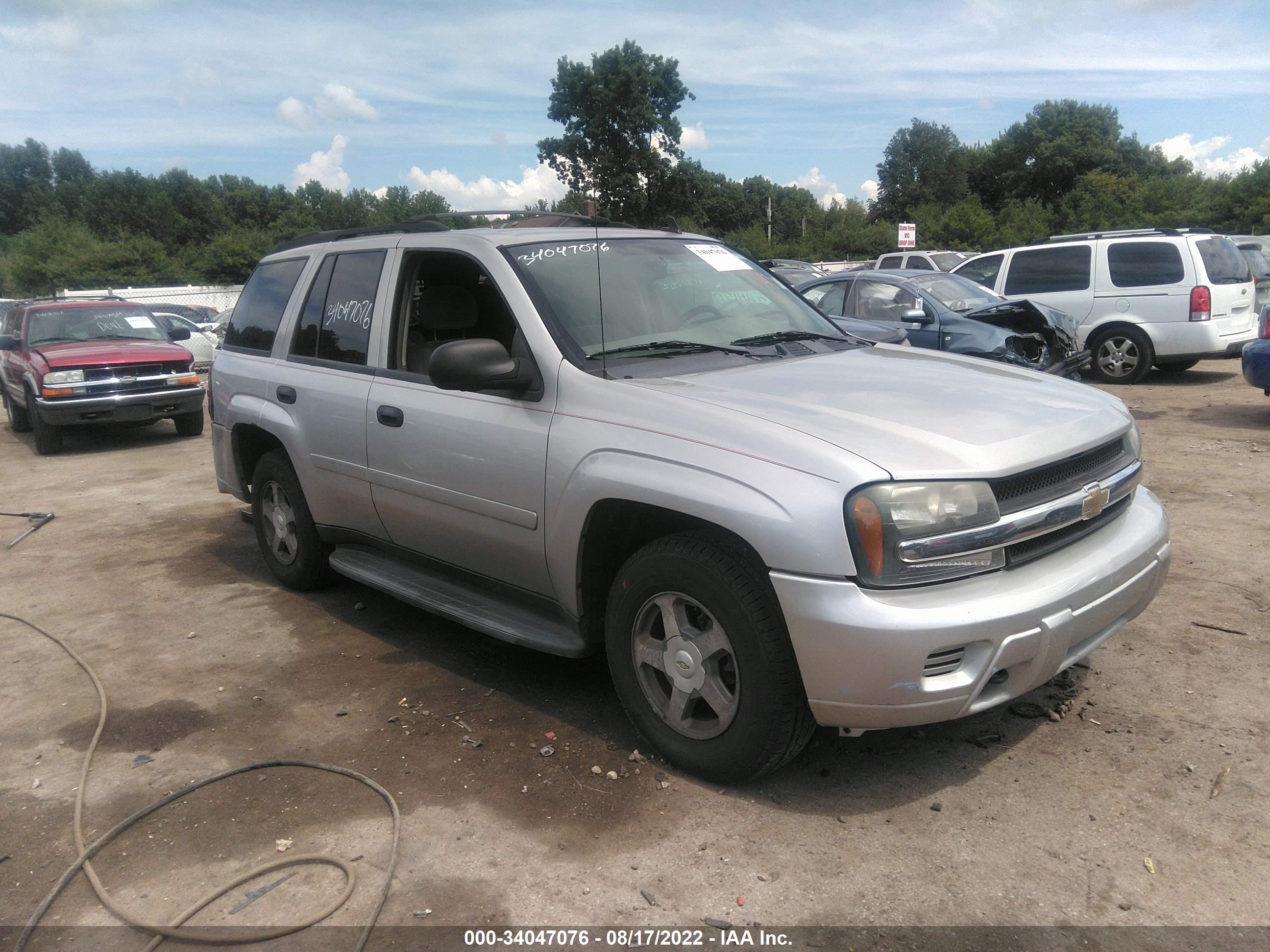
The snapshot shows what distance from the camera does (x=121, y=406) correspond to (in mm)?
11125

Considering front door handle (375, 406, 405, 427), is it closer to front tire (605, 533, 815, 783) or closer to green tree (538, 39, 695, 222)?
front tire (605, 533, 815, 783)

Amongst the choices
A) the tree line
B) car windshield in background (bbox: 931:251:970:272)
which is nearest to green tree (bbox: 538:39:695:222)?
the tree line

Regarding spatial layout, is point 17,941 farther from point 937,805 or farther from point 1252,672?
point 1252,672

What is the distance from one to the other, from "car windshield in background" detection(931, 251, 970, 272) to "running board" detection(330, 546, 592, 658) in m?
17.0

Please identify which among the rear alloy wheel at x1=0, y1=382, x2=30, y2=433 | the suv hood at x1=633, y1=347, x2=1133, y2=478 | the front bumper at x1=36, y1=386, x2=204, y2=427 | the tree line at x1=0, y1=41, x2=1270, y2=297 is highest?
the tree line at x1=0, y1=41, x2=1270, y2=297

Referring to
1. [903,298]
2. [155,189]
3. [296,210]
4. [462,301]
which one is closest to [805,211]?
[296,210]

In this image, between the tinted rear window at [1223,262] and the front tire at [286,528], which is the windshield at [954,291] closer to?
the tinted rear window at [1223,262]

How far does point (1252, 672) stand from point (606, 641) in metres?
2.63

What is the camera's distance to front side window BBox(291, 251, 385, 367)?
4.57 metres

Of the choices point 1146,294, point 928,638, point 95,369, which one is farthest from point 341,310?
point 1146,294

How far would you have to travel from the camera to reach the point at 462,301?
4473 mm

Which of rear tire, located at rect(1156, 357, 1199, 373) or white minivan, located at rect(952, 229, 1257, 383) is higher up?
white minivan, located at rect(952, 229, 1257, 383)

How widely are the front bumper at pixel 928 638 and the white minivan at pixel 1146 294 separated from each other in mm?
10178

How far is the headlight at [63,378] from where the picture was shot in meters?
10.8
